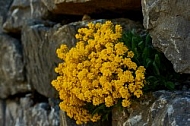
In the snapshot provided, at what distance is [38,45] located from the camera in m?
3.85

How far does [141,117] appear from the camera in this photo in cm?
258

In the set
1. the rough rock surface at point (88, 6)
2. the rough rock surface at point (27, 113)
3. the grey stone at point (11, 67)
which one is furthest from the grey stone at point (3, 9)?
the rough rock surface at point (88, 6)

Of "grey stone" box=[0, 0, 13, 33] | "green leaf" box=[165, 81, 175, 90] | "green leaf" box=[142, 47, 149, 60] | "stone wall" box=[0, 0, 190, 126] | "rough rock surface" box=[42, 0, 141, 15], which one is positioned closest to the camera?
"green leaf" box=[165, 81, 175, 90]

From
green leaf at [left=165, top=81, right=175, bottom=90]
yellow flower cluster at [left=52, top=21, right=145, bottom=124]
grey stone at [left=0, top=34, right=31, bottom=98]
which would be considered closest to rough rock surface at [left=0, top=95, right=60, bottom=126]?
grey stone at [left=0, top=34, right=31, bottom=98]

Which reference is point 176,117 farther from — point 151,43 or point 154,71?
point 151,43

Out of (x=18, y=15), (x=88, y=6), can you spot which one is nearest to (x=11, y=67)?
(x=18, y=15)

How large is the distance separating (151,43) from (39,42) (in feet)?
4.21

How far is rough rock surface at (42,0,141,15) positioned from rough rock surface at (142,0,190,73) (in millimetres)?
606

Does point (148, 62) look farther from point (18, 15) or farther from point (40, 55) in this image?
point (18, 15)

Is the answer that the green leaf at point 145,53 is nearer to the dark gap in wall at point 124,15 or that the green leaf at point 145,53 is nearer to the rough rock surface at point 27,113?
the dark gap in wall at point 124,15

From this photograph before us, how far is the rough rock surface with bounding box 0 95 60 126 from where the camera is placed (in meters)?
3.71

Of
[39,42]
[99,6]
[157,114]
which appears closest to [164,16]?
[157,114]

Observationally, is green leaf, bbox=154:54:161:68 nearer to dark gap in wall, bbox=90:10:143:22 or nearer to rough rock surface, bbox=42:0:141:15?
rough rock surface, bbox=42:0:141:15

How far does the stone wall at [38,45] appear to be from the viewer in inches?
130
